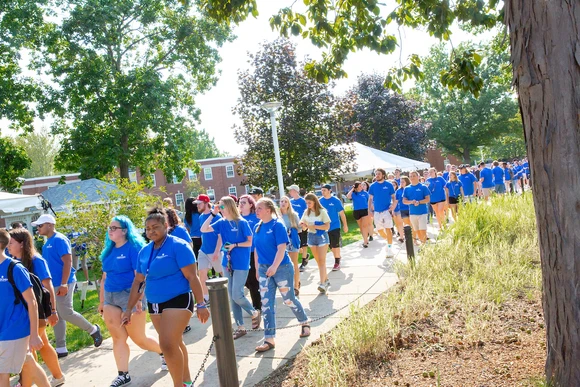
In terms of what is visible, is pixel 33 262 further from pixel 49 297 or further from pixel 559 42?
pixel 559 42

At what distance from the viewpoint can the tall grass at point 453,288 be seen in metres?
5.10

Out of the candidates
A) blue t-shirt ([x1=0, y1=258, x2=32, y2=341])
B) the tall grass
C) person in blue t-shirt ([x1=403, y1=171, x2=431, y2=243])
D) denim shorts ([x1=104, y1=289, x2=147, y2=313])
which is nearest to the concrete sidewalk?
the tall grass

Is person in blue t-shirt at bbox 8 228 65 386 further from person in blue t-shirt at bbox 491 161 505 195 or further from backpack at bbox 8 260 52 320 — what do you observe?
person in blue t-shirt at bbox 491 161 505 195

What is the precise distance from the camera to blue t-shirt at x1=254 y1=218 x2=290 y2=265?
6.38 metres

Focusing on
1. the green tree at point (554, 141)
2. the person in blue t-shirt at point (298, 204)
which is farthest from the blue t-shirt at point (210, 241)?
the green tree at point (554, 141)

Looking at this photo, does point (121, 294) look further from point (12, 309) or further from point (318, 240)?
point (318, 240)

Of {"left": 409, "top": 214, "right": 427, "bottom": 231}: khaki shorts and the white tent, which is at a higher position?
the white tent

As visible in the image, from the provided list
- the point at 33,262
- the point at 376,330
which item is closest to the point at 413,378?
the point at 376,330

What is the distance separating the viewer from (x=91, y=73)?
26.7m

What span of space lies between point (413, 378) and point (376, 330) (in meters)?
0.74

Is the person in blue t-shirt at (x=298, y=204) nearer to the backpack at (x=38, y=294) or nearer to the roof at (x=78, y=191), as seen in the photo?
the backpack at (x=38, y=294)

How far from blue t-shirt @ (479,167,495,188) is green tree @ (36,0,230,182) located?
54.3 ft

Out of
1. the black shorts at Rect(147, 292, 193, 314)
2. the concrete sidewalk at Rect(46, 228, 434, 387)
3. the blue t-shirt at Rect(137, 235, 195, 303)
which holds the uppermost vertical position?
the blue t-shirt at Rect(137, 235, 195, 303)

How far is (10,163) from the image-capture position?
28.4m
